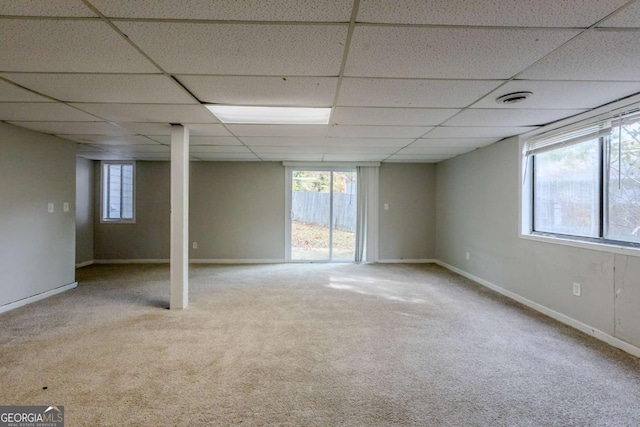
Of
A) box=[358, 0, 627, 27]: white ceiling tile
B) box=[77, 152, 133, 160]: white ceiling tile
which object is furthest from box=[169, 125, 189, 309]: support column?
box=[77, 152, 133, 160]: white ceiling tile

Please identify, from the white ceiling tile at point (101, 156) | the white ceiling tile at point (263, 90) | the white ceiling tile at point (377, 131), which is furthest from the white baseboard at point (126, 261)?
the white ceiling tile at point (263, 90)

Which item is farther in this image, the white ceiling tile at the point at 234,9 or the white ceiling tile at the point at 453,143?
the white ceiling tile at the point at 453,143

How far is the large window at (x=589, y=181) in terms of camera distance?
249cm

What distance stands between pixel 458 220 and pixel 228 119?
4185mm

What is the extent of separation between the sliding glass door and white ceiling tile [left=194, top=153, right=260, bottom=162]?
1.07 meters

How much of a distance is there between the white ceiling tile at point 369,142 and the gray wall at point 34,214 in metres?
3.67

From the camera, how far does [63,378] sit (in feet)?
6.53

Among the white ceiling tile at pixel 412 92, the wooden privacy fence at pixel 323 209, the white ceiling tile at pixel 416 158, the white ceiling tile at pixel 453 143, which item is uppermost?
the white ceiling tile at pixel 416 158

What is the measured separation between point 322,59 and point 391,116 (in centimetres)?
131

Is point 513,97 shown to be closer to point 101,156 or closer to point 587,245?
point 587,245

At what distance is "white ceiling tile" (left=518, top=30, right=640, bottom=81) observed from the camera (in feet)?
5.15

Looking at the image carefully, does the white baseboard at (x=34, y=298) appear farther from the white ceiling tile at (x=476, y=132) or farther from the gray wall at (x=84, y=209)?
the white ceiling tile at (x=476, y=132)

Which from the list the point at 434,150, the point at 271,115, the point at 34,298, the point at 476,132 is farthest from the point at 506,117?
the point at 34,298

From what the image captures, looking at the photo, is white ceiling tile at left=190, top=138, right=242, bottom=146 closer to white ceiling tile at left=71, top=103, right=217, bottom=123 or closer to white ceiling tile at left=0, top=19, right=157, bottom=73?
white ceiling tile at left=71, top=103, right=217, bottom=123
